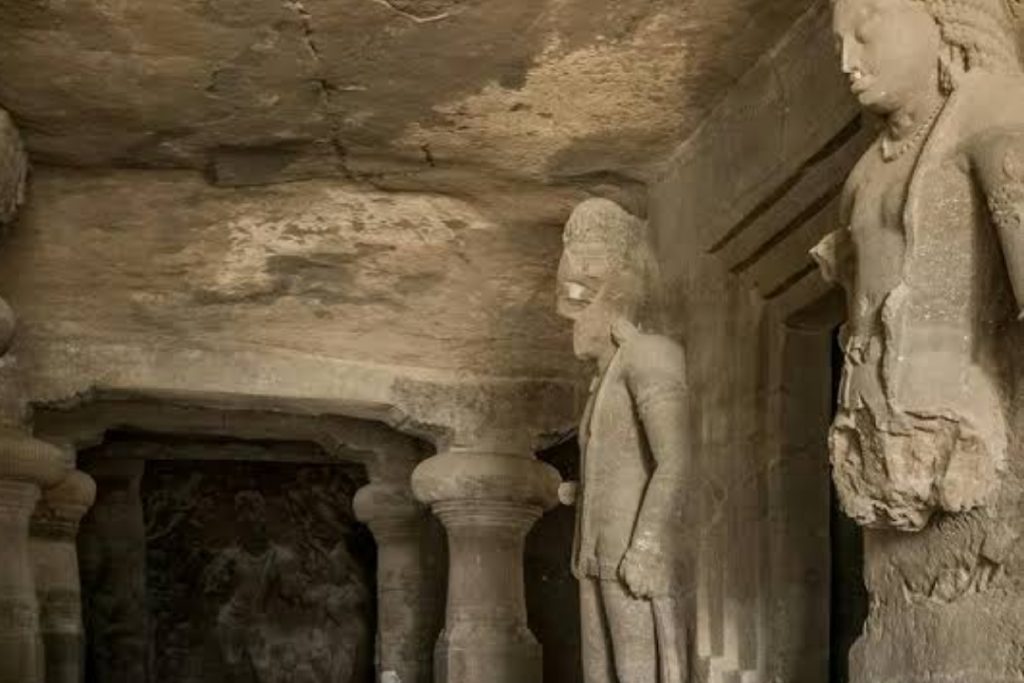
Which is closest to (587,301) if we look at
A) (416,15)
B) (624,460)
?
(624,460)

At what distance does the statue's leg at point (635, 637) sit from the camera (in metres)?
5.50

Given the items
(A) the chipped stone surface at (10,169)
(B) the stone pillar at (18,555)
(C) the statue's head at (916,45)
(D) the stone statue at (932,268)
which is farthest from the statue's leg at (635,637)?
(B) the stone pillar at (18,555)

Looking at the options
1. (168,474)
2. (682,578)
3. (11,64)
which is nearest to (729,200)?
(682,578)

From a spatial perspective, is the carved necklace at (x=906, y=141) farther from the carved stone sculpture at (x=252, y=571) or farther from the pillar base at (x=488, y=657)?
the carved stone sculpture at (x=252, y=571)

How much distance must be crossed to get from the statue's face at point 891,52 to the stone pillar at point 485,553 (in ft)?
14.5

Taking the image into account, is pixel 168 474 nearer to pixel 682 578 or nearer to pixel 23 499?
pixel 23 499

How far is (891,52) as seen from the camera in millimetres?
3820

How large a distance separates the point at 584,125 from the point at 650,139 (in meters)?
0.24

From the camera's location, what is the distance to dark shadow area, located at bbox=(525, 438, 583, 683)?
9.59 m

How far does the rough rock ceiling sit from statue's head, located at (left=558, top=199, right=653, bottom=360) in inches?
11.9

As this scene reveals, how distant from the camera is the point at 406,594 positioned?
9.38 metres

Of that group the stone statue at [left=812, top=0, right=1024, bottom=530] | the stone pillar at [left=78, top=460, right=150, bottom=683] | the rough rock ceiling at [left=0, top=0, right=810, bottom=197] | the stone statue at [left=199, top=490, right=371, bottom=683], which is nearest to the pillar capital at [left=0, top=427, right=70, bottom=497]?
the rough rock ceiling at [left=0, top=0, right=810, bottom=197]

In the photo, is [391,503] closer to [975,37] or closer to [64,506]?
[64,506]

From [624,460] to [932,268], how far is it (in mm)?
2099
